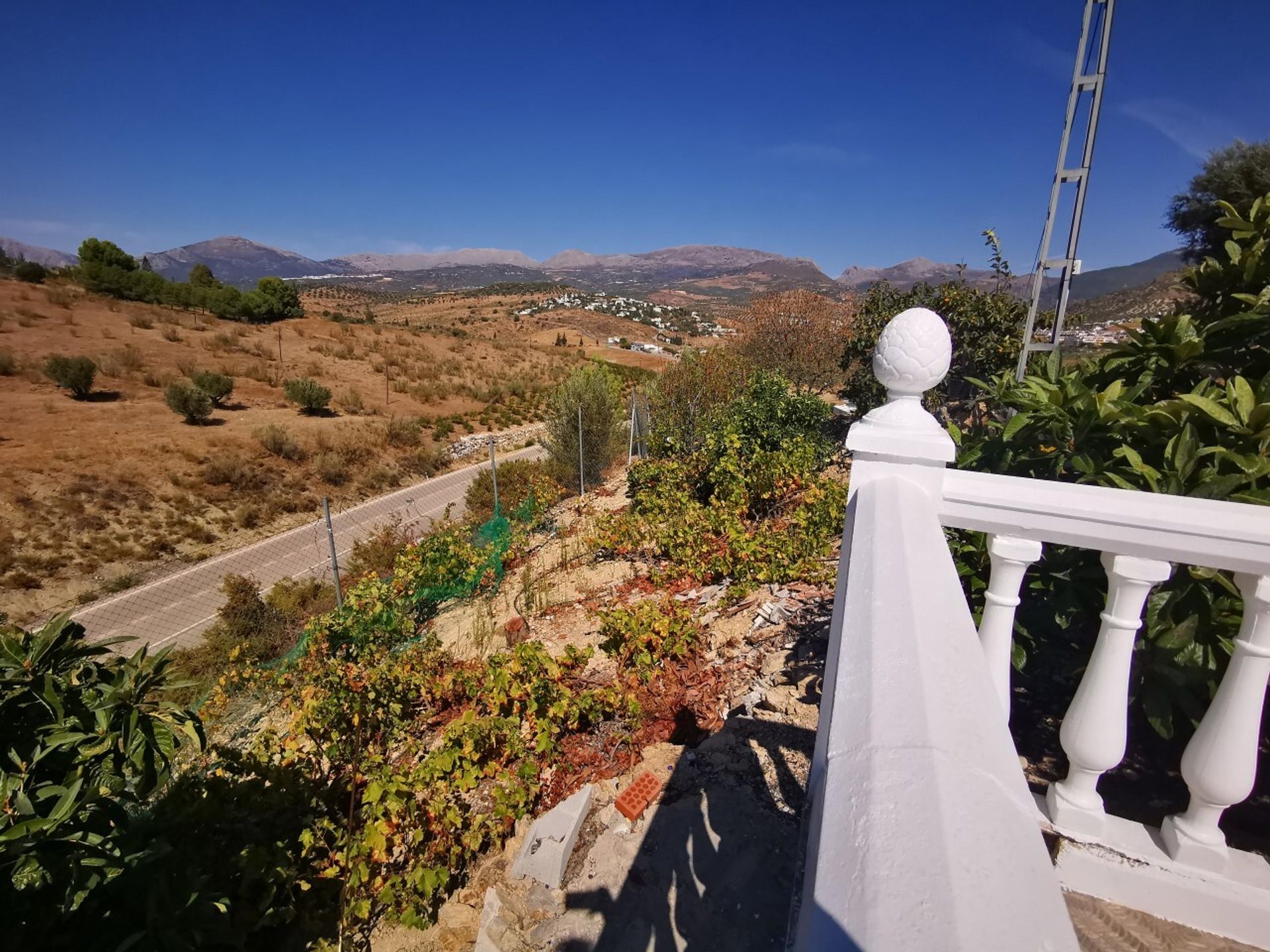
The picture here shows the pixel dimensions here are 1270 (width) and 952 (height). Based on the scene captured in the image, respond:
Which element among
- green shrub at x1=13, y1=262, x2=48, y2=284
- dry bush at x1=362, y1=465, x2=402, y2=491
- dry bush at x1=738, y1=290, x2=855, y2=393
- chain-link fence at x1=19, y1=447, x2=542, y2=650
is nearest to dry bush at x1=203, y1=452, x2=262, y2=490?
chain-link fence at x1=19, y1=447, x2=542, y2=650

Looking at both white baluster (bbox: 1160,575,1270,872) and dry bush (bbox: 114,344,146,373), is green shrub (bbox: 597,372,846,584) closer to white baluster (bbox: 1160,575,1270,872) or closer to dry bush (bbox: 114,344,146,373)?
white baluster (bbox: 1160,575,1270,872)

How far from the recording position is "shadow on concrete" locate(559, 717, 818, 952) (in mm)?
2070

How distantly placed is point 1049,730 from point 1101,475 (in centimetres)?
117

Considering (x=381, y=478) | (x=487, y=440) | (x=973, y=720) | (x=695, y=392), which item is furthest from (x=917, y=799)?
(x=487, y=440)

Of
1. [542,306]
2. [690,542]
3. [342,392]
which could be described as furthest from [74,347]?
[542,306]

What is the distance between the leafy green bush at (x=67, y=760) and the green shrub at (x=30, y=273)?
38583 mm

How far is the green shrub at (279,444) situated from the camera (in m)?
15.1

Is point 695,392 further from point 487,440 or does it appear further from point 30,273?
point 30,273

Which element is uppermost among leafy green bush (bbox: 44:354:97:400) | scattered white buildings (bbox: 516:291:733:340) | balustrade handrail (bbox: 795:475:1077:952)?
scattered white buildings (bbox: 516:291:733:340)

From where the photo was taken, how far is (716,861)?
228 centimetres

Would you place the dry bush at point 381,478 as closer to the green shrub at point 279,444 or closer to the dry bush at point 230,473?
the green shrub at point 279,444

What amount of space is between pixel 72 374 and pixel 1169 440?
23.7 metres

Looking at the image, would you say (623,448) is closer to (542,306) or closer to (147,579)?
(147,579)

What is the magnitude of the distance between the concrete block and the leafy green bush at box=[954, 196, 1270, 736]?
196 cm
